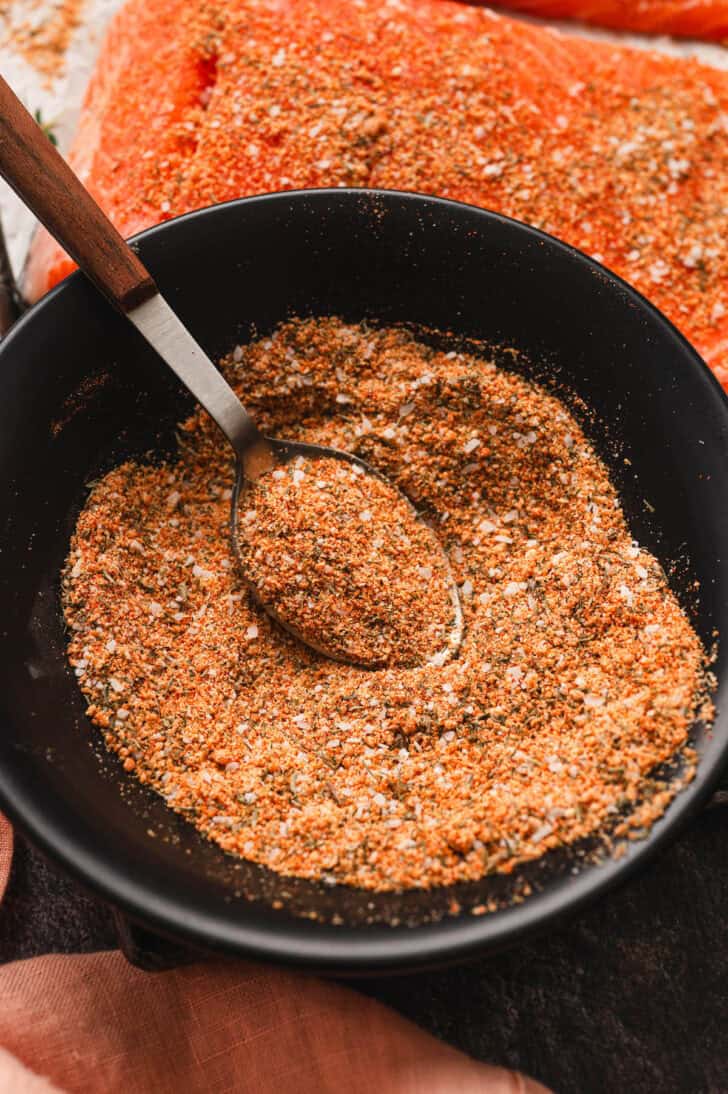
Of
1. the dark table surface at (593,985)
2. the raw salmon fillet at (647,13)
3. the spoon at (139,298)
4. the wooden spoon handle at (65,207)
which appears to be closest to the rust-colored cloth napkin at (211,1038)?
the dark table surface at (593,985)

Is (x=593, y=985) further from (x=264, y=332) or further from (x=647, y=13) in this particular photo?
(x=647, y=13)

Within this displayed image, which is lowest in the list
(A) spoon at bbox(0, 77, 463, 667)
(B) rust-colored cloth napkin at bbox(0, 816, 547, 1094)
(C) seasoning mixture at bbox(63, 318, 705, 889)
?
(B) rust-colored cloth napkin at bbox(0, 816, 547, 1094)

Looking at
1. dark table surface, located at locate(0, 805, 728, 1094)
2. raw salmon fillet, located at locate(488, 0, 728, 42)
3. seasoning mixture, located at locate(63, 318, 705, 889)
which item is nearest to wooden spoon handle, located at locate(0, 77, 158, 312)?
seasoning mixture, located at locate(63, 318, 705, 889)

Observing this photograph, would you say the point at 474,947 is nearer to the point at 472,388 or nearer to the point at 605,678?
the point at 605,678

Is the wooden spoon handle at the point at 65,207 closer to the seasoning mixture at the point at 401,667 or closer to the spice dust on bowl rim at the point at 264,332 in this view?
the spice dust on bowl rim at the point at 264,332

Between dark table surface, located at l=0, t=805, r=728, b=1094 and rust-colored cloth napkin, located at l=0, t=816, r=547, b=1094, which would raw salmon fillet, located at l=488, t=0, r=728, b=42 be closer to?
dark table surface, located at l=0, t=805, r=728, b=1094

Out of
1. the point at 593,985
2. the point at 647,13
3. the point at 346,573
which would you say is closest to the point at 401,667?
→ the point at 346,573

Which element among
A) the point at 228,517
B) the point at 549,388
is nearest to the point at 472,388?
the point at 549,388
